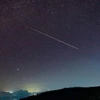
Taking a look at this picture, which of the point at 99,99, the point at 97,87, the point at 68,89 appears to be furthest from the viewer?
the point at 68,89

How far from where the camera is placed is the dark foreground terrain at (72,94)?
2762 centimetres

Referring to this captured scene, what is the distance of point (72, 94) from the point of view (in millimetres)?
29391

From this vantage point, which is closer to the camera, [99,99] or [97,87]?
[99,99]

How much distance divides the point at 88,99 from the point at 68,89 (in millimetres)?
3898

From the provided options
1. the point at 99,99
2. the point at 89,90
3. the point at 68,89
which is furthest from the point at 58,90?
the point at 99,99

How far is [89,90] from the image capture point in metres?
28.7

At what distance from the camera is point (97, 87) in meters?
28.4

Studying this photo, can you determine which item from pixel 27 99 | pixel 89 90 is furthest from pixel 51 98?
pixel 89 90

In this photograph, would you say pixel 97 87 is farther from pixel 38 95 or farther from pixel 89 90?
pixel 38 95

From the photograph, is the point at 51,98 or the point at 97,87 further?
the point at 51,98

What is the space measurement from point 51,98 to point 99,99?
24.1 feet

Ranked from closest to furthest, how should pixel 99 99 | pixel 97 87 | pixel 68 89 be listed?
pixel 99 99, pixel 97 87, pixel 68 89

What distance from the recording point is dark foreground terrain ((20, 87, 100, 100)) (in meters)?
27.6

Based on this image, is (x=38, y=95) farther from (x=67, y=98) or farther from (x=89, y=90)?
(x=89, y=90)
